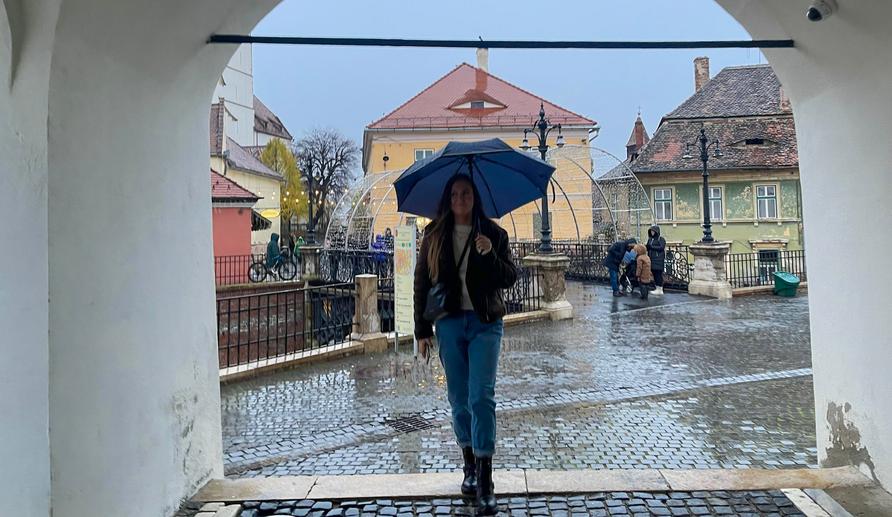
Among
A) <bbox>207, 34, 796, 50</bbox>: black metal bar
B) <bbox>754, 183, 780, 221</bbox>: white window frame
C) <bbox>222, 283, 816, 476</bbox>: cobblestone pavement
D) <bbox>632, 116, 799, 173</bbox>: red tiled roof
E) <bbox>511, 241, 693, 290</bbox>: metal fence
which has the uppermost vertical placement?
<bbox>632, 116, 799, 173</bbox>: red tiled roof

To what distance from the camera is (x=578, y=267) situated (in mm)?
21750

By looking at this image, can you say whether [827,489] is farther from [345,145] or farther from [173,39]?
[345,145]

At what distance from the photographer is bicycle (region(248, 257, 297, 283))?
21656mm

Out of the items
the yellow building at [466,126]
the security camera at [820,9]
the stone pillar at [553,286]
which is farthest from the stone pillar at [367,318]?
the yellow building at [466,126]

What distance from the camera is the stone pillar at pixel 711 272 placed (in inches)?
600

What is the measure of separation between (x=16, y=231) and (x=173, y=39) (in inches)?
57.1

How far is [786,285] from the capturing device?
15.2 meters

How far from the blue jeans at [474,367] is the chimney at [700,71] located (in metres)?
41.2

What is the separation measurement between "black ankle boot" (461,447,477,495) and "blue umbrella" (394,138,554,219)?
1.48m

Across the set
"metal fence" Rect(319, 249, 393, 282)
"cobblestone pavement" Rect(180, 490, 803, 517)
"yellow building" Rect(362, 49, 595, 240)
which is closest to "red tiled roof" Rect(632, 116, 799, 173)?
"yellow building" Rect(362, 49, 595, 240)

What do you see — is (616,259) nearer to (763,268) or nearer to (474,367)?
(763,268)

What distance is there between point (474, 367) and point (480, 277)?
507 mm

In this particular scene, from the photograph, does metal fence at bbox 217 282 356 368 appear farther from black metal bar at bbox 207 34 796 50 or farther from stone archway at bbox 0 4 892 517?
black metal bar at bbox 207 34 796 50

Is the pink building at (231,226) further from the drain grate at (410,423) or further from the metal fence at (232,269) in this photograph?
the drain grate at (410,423)
